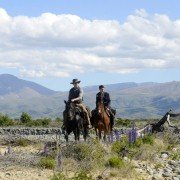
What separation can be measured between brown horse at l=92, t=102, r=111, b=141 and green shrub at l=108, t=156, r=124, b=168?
6237 mm

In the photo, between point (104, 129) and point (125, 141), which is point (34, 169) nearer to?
point (125, 141)

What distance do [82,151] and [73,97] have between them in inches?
182

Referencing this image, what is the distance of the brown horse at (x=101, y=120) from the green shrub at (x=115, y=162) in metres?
6.24

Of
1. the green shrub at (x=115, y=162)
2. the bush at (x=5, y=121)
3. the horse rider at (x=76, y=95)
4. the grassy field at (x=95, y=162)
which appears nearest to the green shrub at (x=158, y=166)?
the grassy field at (x=95, y=162)

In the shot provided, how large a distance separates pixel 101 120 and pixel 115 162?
6.69 meters

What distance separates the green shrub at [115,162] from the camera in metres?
15.9

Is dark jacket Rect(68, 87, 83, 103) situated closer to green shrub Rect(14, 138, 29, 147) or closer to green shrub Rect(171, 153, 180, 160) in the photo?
green shrub Rect(171, 153, 180, 160)

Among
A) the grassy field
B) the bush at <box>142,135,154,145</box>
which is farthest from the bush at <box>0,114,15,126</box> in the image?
the grassy field

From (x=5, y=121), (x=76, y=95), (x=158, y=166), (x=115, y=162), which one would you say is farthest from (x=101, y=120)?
(x=5, y=121)

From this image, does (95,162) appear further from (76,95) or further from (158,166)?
(76,95)

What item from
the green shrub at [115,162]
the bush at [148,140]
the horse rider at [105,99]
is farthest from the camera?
the horse rider at [105,99]

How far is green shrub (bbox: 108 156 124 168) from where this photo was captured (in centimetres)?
1588

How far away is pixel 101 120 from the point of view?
74.3ft

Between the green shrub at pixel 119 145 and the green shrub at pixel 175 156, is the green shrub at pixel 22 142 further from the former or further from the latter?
the green shrub at pixel 175 156
